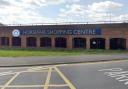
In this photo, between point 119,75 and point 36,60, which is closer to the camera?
point 119,75

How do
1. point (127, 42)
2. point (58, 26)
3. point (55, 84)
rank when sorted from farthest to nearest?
1. point (58, 26)
2. point (127, 42)
3. point (55, 84)

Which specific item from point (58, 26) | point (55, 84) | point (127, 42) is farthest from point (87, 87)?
point (58, 26)

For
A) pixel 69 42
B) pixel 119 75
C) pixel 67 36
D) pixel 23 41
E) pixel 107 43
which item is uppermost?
pixel 67 36

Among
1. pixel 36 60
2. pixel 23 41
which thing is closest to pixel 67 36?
pixel 23 41

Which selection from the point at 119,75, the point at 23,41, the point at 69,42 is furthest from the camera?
the point at 23,41

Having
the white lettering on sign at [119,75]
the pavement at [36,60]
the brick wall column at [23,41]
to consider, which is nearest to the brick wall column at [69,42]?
the brick wall column at [23,41]

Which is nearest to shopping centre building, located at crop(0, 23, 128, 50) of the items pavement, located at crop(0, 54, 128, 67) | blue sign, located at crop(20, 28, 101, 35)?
blue sign, located at crop(20, 28, 101, 35)

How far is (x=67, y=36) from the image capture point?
189ft

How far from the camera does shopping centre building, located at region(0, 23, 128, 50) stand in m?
53.6

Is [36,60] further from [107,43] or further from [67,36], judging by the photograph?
[67,36]

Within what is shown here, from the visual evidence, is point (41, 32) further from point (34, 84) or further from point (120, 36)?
point (34, 84)

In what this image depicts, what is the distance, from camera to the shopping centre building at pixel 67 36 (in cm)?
5359

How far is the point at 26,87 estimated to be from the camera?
13.9 meters

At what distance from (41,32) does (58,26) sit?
10.8 feet
